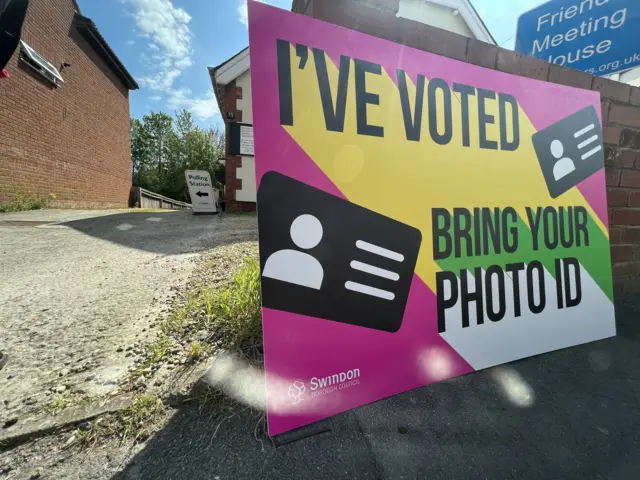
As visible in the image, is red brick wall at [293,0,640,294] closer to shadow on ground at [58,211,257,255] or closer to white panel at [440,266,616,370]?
white panel at [440,266,616,370]

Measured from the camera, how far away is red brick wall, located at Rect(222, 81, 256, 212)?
835cm

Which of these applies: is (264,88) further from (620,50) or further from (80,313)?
(620,50)

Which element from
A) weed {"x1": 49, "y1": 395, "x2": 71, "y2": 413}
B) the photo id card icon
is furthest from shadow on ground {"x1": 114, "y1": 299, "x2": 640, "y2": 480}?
the photo id card icon

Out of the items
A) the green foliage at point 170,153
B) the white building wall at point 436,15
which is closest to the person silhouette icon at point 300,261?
the white building wall at point 436,15

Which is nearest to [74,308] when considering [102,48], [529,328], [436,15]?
[529,328]

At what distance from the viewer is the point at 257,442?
985 mm

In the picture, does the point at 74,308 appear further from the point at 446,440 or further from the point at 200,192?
the point at 200,192

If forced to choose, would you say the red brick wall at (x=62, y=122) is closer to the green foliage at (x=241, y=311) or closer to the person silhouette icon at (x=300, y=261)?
the green foliage at (x=241, y=311)

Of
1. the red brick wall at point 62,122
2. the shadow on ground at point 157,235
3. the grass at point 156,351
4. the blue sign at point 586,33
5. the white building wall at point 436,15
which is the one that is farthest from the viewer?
the white building wall at point 436,15

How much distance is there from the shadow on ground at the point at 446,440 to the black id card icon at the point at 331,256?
377 mm

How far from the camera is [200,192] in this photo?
8.12 m

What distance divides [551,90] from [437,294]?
1407 millimetres

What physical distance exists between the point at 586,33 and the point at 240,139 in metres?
7.50

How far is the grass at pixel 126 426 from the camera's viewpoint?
961 millimetres
